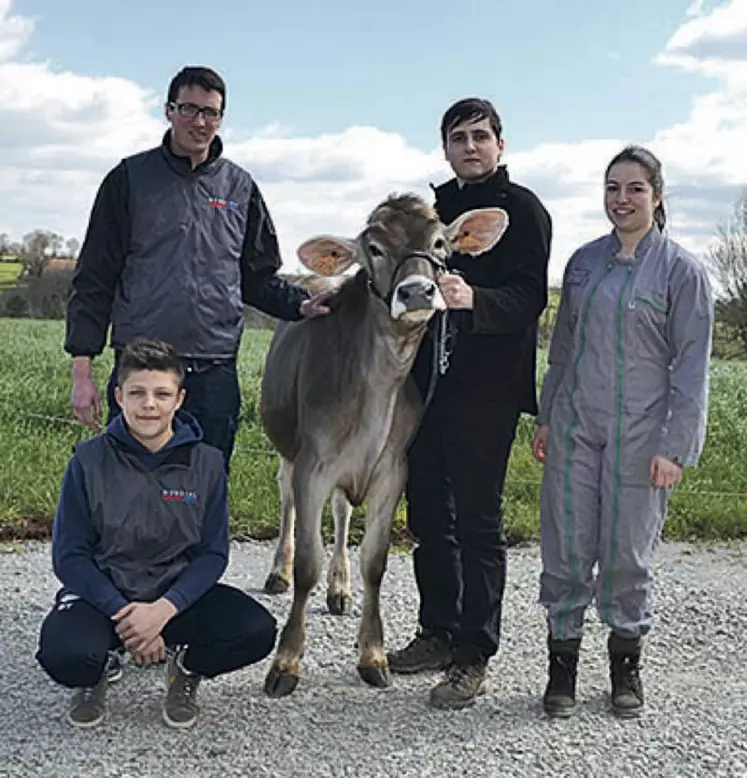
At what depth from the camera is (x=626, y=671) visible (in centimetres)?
558

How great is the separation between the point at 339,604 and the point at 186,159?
2943 mm

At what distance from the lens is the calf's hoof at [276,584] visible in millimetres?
7598

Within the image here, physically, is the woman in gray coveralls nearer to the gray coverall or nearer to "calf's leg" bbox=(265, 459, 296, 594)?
the gray coverall

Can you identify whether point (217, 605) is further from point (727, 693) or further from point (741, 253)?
point (741, 253)

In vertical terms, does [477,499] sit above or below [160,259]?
below

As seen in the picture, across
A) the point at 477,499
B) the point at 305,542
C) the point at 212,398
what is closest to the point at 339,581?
the point at 305,542

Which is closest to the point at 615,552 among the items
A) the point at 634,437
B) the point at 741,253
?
the point at 634,437

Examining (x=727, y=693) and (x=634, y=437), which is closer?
(x=634, y=437)

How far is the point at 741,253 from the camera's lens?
47844 mm

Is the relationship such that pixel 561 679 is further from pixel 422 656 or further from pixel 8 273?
pixel 8 273

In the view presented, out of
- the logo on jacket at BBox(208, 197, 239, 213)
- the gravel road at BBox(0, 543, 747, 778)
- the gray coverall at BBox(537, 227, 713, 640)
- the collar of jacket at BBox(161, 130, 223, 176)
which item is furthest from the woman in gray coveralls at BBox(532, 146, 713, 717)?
the collar of jacket at BBox(161, 130, 223, 176)

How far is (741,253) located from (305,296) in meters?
44.4

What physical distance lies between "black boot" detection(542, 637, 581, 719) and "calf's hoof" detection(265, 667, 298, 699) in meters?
1.23

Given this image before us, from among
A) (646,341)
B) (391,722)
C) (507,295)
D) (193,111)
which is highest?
(193,111)
